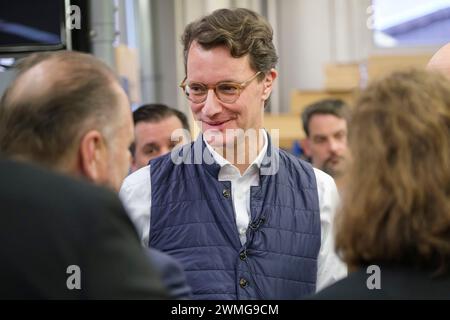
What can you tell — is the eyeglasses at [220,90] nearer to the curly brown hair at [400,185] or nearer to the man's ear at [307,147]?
the curly brown hair at [400,185]

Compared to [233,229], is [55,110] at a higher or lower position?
higher

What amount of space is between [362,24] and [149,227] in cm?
543

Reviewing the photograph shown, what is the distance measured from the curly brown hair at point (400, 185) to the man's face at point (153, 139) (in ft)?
7.45

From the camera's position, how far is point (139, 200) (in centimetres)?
254

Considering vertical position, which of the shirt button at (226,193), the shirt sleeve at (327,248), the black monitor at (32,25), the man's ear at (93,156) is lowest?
the shirt sleeve at (327,248)

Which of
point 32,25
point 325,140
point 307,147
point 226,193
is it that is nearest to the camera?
point 226,193

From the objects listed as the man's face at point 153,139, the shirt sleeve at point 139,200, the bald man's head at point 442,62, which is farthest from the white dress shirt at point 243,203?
the man's face at point 153,139

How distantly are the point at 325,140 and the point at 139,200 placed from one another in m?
2.72

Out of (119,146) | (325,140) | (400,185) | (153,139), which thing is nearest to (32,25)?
(153,139)

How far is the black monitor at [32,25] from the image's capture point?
321 cm

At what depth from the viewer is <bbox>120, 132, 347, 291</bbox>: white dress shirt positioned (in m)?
2.51

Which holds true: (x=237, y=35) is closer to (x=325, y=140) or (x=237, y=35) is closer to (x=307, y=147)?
(x=325, y=140)

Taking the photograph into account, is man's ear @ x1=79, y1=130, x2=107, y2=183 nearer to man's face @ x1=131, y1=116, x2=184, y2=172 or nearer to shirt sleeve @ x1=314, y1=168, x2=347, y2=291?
shirt sleeve @ x1=314, y1=168, x2=347, y2=291

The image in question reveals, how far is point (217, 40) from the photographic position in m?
2.63
